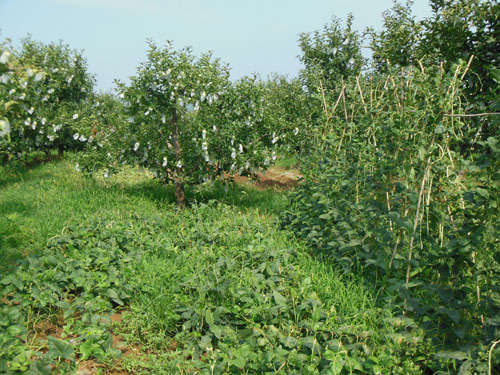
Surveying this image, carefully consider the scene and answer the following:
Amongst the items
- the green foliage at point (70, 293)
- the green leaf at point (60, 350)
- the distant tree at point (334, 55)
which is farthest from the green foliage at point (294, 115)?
the green leaf at point (60, 350)

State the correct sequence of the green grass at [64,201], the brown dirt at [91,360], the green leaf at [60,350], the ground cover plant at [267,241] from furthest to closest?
the green grass at [64,201], the brown dirt at [91,360], the ground cover plant at [267,241], the green leaf at [60,350]

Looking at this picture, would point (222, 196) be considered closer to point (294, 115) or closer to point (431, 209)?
point (294, 115)

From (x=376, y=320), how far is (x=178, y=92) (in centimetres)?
442

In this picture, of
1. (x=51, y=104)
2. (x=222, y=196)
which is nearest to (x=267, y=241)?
(x=222, y=196)

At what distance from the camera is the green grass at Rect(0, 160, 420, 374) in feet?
8.97

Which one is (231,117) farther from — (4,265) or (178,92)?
(4,265)

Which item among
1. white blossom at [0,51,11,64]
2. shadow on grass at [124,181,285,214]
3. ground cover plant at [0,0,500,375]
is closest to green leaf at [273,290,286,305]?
ground cover plant at [0,0,500,375]

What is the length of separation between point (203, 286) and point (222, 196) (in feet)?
12.1

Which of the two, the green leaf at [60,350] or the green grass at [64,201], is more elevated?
the green grass at [64,201]

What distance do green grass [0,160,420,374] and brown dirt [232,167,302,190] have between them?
257 cm

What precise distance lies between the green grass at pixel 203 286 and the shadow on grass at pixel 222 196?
740 mm

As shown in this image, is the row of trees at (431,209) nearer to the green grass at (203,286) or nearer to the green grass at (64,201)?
the green grass at (203,286)

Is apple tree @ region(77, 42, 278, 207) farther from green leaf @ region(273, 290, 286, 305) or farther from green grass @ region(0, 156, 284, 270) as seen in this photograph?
green leaf @ region(273, 290, 286, 305)

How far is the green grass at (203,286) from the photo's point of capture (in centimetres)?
273
